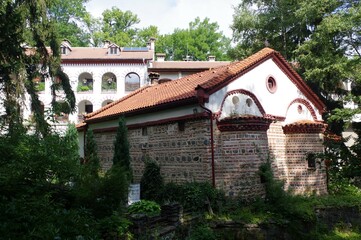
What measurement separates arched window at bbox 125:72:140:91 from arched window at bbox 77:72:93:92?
311 cm

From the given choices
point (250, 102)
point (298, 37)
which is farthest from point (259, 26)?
point (250, 102)

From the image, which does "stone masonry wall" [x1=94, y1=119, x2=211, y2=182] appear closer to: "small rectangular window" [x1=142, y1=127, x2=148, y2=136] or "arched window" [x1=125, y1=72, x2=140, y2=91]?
"small rectangular window" [x1=142, y1=127, x2=148, y2=136]

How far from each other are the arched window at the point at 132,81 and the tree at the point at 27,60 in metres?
12.4

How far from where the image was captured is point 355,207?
1195 cm

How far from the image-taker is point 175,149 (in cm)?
1089

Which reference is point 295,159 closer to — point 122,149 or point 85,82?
point 122,149

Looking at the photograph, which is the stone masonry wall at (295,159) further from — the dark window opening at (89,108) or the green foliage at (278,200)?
the dark window opening at (89,108)

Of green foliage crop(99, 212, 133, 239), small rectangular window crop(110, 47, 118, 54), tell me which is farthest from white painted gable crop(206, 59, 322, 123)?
small rectangular window crop(110, 47, 118, 54)

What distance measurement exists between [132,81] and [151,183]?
56.0 feet

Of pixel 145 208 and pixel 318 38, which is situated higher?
pixel 318 38

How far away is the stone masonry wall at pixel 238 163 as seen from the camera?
32.1 feet

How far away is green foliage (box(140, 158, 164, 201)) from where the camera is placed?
417 inches

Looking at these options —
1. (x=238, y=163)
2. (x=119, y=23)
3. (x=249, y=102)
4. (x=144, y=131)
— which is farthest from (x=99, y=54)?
(x=238, y=163)

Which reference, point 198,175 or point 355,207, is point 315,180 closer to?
point 355,207
